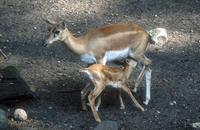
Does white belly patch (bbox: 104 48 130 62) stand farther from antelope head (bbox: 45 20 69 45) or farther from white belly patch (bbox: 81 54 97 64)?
antelope head (bbox: 45 20 69 45)

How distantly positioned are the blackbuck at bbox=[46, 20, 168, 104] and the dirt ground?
17.6 inches

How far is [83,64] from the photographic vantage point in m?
7.77

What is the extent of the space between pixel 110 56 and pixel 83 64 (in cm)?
123

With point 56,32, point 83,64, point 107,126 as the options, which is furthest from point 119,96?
point 83,64

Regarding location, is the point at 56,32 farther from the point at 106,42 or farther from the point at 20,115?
the point at 20,115

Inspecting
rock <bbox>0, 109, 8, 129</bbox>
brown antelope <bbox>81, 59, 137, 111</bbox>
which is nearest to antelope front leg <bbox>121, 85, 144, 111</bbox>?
brown antelope <bbox>81, 59, 137, 111</bbox>

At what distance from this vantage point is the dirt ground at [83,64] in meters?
6.46

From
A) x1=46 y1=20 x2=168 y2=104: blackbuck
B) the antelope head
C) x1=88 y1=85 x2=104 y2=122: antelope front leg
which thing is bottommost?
x1=88 y1=85 x2=104 y2=122: antelope front leg

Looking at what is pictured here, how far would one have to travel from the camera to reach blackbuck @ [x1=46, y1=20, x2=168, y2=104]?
646 centimetres

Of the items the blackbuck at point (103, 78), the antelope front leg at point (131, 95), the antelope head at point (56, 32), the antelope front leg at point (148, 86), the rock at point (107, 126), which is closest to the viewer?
the rock at point (107, 126)

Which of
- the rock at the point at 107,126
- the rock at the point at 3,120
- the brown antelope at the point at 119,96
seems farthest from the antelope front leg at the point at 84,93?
the rock at the point at 3,120

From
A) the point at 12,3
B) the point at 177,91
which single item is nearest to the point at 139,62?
the point at 177,91

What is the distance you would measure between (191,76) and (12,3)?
3.83 m

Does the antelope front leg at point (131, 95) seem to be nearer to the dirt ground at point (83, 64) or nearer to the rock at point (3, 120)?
the dirt ground at point (83, 64)
